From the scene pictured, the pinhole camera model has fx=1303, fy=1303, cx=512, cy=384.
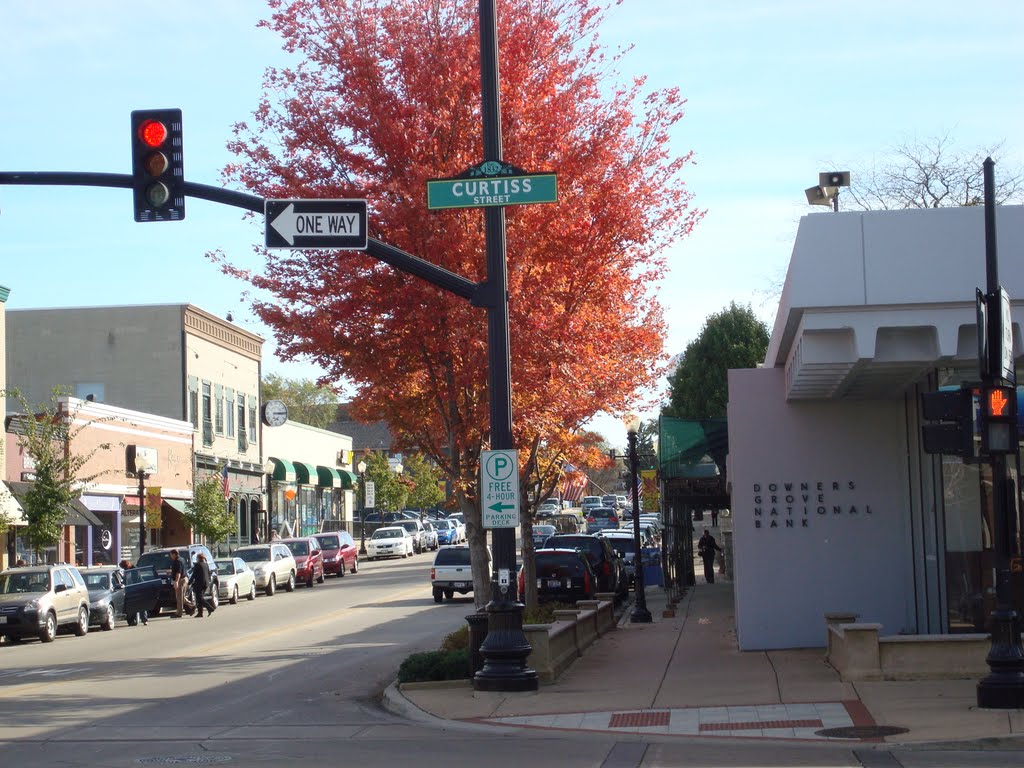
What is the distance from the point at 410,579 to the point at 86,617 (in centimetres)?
1752

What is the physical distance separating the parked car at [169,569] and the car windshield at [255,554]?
164 inches

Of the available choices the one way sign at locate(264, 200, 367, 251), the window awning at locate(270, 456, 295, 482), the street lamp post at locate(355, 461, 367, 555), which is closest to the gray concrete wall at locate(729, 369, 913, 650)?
the one way sign at locate(264, 200, 367, 251)

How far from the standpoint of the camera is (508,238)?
61.0ft

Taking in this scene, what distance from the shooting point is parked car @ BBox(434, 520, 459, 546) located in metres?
72.5

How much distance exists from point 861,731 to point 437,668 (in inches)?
232

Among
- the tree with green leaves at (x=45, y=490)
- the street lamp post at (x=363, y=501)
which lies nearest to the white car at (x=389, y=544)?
the street lamp post at (x=363, y=501)

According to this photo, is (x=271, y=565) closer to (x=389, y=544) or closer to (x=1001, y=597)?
(x=389, y=544)

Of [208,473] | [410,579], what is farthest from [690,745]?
[208,473]

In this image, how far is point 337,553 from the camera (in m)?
50.7

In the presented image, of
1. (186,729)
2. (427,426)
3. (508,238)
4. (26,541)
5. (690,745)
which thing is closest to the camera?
(690,745)

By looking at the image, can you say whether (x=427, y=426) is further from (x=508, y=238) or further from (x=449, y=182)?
(x=449, y=182)

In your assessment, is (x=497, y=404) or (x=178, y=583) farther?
(x=178, y=583)

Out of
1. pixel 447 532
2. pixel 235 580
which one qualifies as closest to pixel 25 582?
pixel 235 580

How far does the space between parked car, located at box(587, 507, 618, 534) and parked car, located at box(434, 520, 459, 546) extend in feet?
25.0
